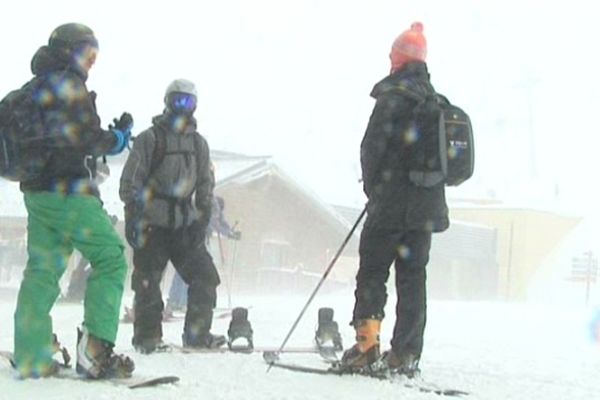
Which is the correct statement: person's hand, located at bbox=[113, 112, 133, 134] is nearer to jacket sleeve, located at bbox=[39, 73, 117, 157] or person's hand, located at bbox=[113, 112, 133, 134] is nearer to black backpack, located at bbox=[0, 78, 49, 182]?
jacket sleeve, located at bbox=[39, 73, 117, 157]

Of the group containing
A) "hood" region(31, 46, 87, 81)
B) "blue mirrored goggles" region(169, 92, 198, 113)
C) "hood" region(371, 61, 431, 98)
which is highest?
"hood" region(371, 61, 431, 98)

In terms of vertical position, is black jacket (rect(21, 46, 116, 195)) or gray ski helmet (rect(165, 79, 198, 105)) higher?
gray ski helmet (rect(165, 79, 198, 105))

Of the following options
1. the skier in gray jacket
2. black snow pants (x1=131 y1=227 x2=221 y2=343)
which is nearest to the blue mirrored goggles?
the skier in gray jacket

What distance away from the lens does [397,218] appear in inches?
212

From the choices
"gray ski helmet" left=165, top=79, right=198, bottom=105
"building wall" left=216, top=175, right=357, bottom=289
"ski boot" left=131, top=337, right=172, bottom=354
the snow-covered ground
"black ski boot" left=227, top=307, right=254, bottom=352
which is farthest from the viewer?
"building wall" left=216, top=175, right=357, bottom=289

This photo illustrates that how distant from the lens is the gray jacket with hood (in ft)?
20.8

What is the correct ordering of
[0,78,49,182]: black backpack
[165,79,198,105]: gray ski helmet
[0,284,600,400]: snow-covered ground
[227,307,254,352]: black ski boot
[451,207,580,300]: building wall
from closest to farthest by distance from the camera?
[0,284,600,400]: snow-covered ground < [0,78,49,182]: black backpack < [165,79,198,105]: gray ski helmet < [227,307,254,352]: black ski boot < [451,207,580,300]: building wall

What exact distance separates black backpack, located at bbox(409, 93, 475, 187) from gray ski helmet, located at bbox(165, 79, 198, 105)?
181 centimetres

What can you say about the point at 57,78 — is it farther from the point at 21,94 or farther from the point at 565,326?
the point at 565,326

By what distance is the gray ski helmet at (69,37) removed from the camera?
185 inches

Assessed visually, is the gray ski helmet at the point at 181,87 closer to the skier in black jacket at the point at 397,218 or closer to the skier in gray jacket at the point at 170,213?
the skier in gray jacket at the point at 170,213

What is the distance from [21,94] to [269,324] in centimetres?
623

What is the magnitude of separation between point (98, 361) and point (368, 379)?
1.44m

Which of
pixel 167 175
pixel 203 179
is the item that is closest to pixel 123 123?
pixel 167 175
